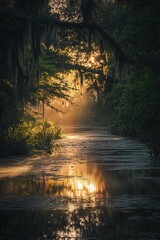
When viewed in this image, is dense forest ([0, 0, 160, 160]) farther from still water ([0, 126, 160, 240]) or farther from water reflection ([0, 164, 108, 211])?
water reflection ([0, 164, 108, 211])

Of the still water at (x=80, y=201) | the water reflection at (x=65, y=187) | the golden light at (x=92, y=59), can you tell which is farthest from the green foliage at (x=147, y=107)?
the golden light at (x=92, y=59)

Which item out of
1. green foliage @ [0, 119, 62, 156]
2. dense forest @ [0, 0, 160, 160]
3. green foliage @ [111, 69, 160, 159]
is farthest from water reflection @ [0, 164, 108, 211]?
green foliage @ [0, 119, 62, 156]

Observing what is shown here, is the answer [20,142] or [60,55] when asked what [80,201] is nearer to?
[20,142]

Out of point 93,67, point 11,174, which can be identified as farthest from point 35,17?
point 93,67

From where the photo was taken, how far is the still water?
9359mm

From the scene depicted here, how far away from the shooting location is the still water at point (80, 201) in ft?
30.7

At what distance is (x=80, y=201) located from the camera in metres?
12.5

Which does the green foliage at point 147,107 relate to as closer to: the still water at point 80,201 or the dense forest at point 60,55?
the dense forest at point 60,55

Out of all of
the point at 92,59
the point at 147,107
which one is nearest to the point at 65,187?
the point at 147,107

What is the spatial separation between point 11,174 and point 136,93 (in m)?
7.61

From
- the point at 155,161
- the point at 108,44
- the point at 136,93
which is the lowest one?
the point at 155,161

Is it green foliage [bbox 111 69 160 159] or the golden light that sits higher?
the golden light

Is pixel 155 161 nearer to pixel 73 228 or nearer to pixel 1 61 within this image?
pixel 1 61

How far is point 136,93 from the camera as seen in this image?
2388 centimetres
